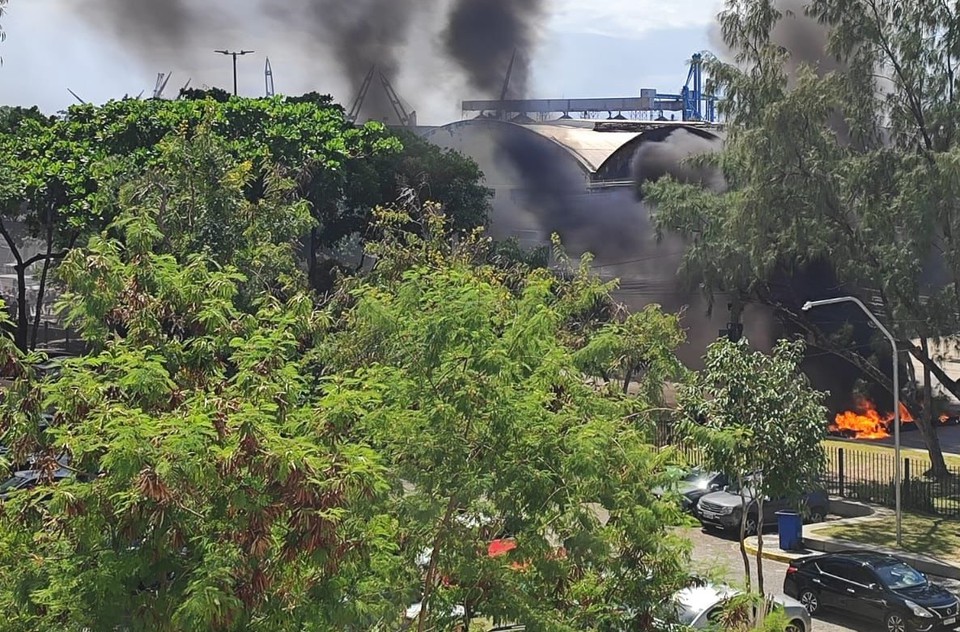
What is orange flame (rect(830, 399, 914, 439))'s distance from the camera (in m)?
44.1

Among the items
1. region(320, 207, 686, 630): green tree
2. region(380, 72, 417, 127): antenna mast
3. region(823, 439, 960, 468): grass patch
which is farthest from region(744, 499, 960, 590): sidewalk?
region(380, 72, 417, 127): antenna mast

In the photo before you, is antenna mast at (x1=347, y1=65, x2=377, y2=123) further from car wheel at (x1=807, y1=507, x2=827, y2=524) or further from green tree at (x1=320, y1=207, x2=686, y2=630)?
green tree at (x1=320, y1=207, x2=686, y2=630)

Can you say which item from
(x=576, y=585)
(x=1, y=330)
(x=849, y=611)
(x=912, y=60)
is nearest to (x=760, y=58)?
(x=912, y=60)

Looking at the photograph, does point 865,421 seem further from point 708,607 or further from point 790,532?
point 708,607

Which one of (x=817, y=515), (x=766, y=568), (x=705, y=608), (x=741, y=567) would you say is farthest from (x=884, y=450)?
(x=705, y=608)

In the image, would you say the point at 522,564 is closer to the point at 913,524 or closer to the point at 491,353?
the point at 491,353

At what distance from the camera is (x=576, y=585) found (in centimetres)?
1073

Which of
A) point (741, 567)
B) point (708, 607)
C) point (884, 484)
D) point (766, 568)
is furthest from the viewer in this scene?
point (884, 484)

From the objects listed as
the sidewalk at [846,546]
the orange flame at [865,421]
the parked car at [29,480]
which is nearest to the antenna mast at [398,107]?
the orange flame at [865,421]

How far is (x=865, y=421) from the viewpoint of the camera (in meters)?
44.8

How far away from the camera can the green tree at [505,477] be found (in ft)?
30.9

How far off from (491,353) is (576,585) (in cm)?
271

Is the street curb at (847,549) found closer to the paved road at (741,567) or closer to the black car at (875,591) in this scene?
the paved road at (741,567)

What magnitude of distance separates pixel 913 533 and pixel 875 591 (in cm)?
912
